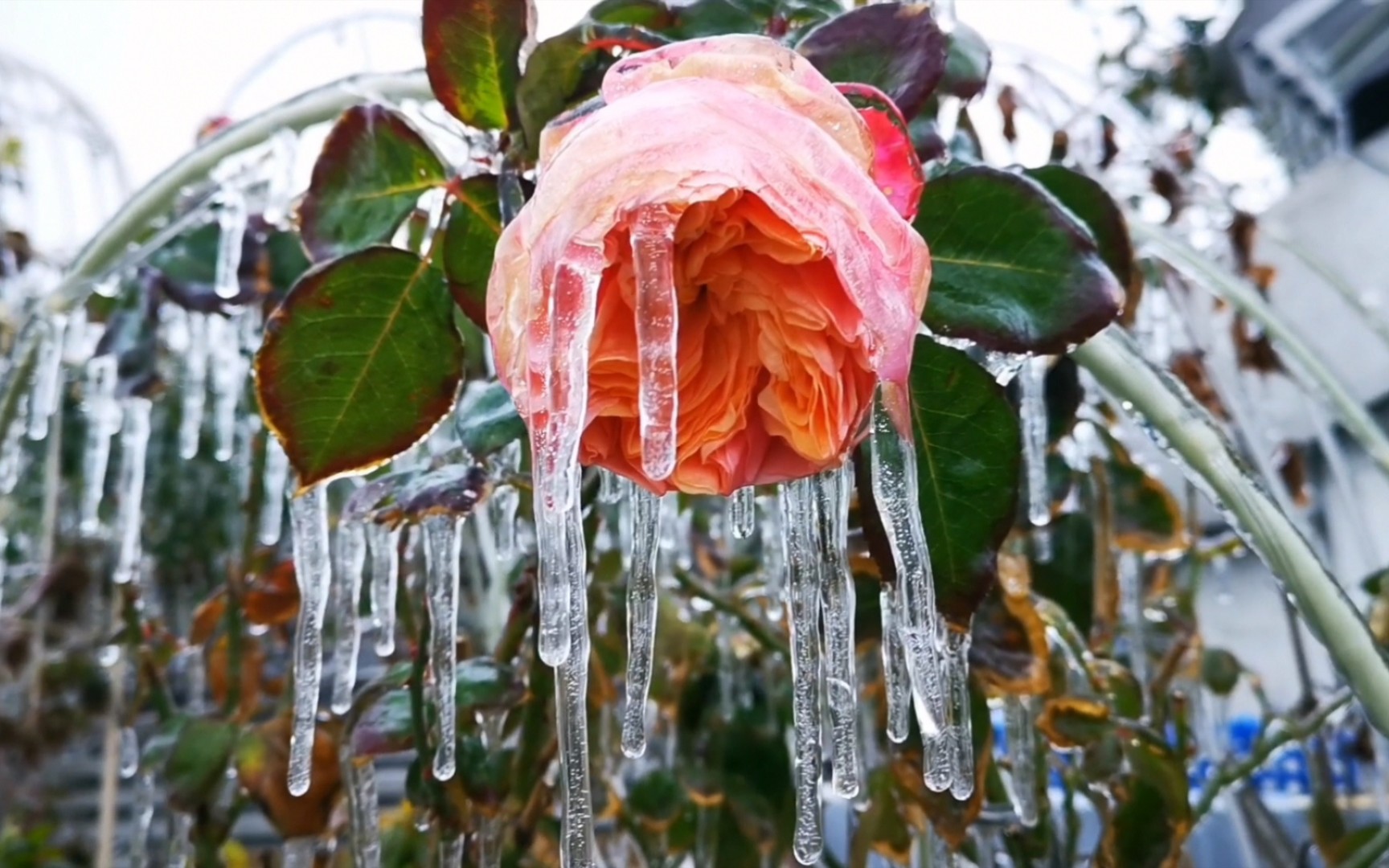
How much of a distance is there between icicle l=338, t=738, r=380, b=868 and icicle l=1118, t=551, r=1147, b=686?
1.96ft

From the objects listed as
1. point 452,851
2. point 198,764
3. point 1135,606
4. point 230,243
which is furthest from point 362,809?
point 1135,606

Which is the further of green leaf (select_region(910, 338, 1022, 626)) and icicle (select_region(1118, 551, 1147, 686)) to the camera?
icicle (select_region(1118, 551, 1147, 686))

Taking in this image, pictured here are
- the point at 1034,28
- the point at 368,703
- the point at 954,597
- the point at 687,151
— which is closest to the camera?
the point at 687,151

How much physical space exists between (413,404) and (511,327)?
0.12 metres

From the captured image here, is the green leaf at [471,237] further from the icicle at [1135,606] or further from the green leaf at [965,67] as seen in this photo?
the icicle at [1135,606]

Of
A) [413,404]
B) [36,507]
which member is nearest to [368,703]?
[413,404]

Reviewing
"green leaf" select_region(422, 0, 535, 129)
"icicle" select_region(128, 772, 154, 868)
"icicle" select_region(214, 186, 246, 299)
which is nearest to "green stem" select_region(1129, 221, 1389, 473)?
"green leaf" select_region(422, 0, 535, 129)

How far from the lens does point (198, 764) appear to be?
23.8 inches

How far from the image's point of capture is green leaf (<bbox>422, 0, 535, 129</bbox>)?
360mm

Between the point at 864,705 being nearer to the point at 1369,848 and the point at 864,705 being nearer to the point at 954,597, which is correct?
the point at 1369,848

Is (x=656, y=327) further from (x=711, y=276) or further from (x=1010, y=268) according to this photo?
(x=1010, y=268)

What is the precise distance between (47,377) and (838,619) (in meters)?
0.80

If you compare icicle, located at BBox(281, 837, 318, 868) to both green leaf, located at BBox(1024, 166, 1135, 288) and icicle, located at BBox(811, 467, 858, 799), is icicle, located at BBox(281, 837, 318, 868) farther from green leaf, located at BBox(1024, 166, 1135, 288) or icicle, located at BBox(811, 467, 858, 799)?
green leaf, located at BBox(1024, 166, 1135, 288)

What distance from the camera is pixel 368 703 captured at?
51 cm
